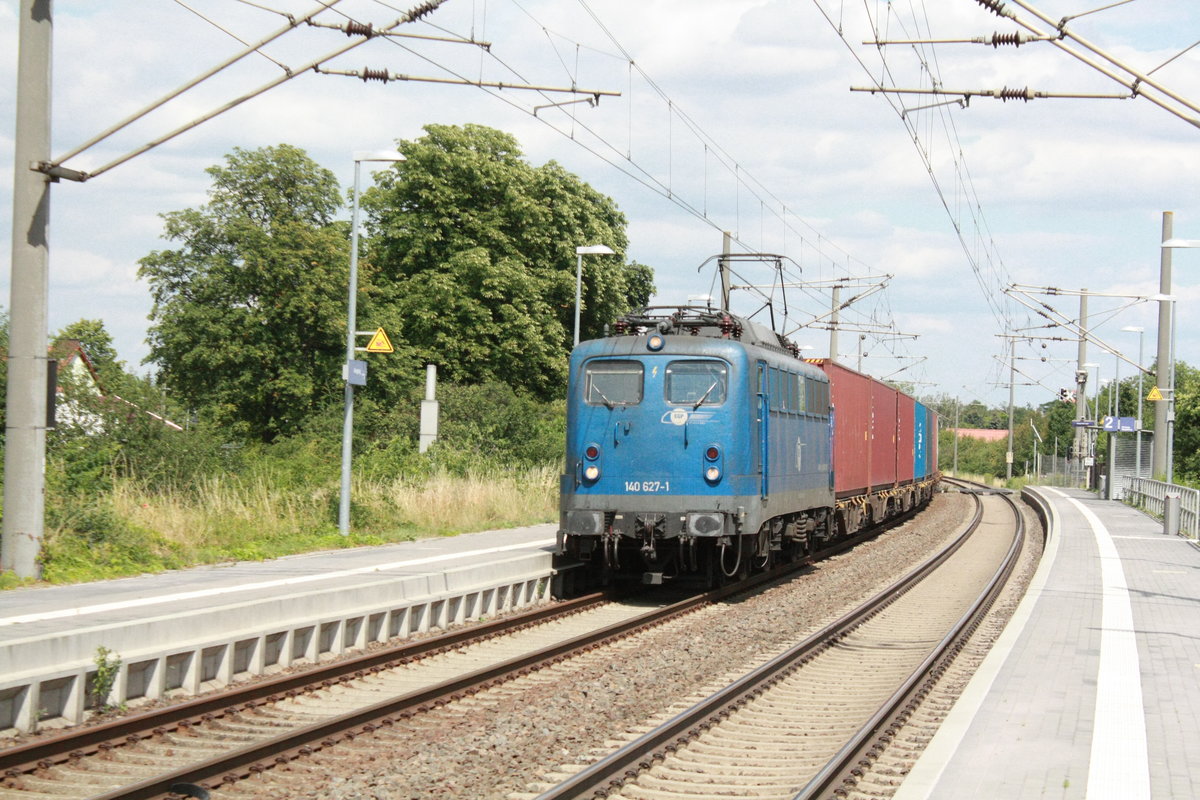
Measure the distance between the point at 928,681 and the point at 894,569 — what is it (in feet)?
35.1

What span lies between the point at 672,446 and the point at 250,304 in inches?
1029

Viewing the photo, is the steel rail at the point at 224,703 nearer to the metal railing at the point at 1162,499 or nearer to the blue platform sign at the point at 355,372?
the blue platform sign at the point at 355,372

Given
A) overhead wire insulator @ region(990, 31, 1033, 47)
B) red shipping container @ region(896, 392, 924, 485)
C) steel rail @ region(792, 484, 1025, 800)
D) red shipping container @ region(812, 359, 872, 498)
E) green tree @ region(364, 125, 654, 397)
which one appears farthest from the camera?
green tree @ region(364, 125, 654, 397)

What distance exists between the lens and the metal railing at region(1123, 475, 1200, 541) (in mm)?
27172

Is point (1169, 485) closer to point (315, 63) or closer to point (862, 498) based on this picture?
point (862, 498)

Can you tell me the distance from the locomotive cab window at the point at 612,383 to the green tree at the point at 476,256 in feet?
83.1

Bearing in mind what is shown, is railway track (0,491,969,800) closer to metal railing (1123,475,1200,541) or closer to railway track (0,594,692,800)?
railway track (0,594,692,800)

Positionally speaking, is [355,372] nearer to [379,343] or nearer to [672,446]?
[379,343]

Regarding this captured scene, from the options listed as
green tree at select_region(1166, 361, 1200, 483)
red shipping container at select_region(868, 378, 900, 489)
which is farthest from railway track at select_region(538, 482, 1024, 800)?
green tree at select_region(1166, 361, 1200, 483)

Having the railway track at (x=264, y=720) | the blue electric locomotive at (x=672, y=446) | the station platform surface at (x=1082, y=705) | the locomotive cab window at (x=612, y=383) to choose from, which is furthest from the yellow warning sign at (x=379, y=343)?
the station platform surface at (x=1082, y=705)

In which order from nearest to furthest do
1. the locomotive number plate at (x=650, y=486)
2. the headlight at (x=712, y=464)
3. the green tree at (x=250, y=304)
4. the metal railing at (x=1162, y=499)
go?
the headlight at (x=712, y=464), the locomotive number plate at (x=650, y=486), the metal railing at (x=1162, y=499), the green tree at (x=250, y=304)

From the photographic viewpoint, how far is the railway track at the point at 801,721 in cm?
745

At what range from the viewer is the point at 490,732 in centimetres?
860

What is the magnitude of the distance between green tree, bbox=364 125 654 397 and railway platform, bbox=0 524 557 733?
83.4 feet
